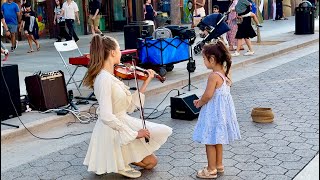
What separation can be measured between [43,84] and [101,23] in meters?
17.7

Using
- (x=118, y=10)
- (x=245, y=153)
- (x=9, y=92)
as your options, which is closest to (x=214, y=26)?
(x=9, y=92)

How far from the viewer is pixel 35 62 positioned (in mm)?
13102

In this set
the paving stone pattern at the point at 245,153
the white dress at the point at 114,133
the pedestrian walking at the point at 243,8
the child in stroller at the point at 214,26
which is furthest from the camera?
the pedestrian walking at the point at 243,8

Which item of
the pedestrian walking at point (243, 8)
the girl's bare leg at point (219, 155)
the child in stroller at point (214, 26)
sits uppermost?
the pedestrian walking at point (243, 8)

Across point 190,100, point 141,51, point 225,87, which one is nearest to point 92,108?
point 190,100

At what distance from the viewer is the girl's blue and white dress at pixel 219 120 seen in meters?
4.45

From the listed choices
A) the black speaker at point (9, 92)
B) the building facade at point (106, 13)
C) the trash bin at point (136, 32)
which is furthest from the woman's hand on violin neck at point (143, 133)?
the building facade at point (106, 13)

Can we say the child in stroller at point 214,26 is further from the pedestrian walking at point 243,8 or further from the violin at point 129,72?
the violin at point 129,72

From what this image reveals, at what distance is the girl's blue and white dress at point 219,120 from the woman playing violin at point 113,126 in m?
0.46

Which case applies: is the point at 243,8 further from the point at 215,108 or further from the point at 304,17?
the point at 215,108

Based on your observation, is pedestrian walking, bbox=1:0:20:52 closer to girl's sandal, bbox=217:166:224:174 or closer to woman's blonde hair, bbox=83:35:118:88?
woman's blonde hair, bbox=83:35:118:88

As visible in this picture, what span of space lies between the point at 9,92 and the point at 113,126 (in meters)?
3.14

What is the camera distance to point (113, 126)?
4.24 m

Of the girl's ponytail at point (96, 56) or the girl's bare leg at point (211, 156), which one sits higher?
the girl's ponytail at point (96, 56)
